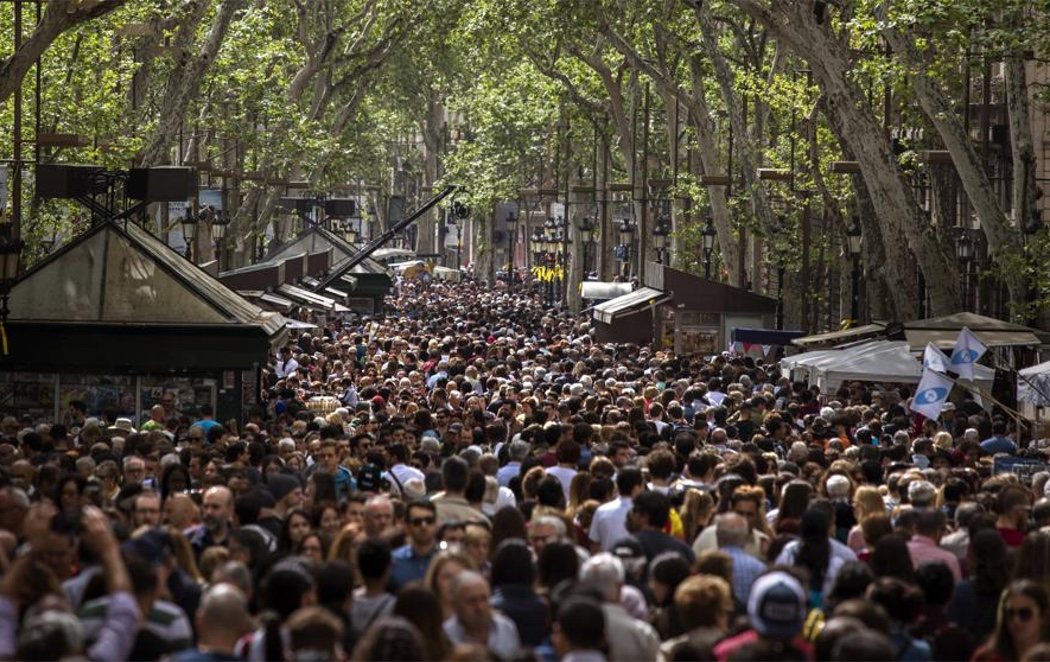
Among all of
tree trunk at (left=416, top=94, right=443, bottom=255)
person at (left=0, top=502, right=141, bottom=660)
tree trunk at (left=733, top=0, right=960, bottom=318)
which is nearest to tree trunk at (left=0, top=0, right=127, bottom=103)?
person at (left=0, top=502, right=141, bottom=660)

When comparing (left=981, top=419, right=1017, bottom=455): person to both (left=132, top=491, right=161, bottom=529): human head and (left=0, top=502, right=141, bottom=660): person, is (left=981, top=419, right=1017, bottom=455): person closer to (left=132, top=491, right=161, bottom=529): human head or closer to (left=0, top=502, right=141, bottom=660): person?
(left=132, top=491, right=161, bottom=529): human head

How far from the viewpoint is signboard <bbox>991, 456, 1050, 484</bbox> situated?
16.7 meters

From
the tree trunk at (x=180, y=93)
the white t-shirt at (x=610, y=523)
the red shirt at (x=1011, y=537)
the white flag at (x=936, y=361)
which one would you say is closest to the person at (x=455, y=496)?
the white t-shirt at (x=610, y=523)

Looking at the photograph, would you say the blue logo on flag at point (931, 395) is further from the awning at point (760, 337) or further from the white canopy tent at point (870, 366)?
the awning at point (760, 337)

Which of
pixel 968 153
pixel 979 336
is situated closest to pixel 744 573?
pixel 979 336

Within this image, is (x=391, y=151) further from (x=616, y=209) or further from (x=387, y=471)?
(x=387, y=471)

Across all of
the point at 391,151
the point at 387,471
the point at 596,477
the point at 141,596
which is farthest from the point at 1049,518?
the point at 391,151

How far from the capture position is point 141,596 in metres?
8.59

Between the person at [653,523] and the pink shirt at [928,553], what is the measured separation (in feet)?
3.53

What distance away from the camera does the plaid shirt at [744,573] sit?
10.3m

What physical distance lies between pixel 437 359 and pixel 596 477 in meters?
20.7

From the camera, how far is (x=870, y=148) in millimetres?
31141

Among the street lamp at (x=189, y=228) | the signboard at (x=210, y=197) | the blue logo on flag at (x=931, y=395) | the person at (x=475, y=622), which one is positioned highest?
the signboard at (x=210, y=197)

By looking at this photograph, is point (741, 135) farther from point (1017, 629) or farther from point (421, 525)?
point (1017, 629)
